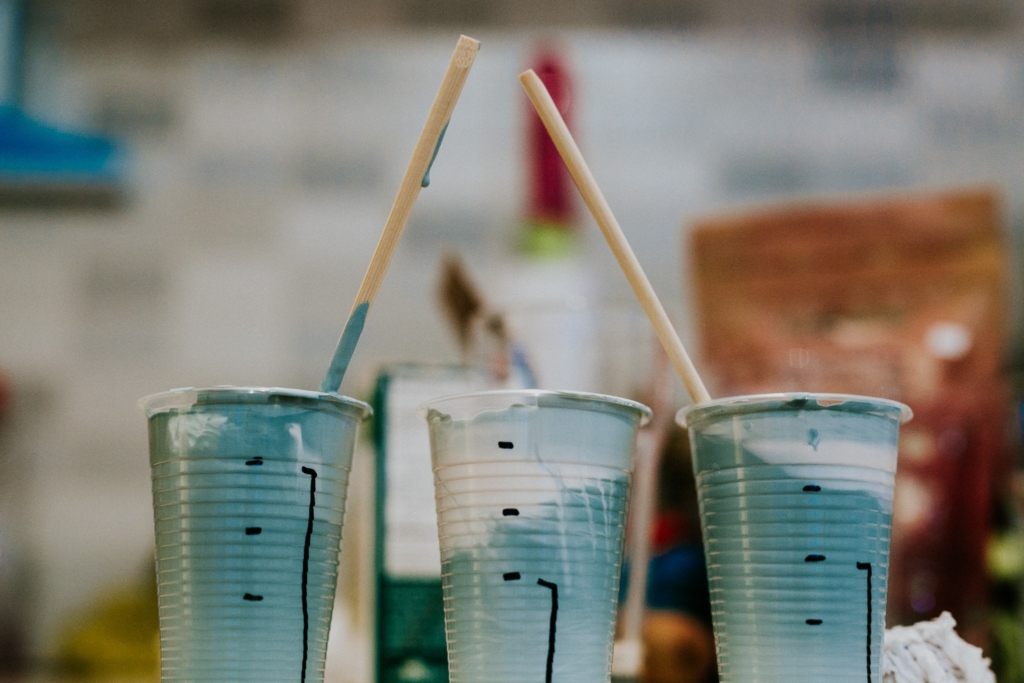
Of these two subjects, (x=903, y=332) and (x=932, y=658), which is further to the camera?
(x=903, y=332)

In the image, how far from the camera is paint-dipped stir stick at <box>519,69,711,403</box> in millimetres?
452

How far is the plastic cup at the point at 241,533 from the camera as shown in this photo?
402 mm

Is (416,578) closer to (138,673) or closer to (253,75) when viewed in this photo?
(138,673)

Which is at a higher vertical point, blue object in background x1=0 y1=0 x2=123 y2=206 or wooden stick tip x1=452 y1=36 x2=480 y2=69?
blue object in background x1=0 y1=0 x2=123 y2=206

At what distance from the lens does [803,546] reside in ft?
1.34

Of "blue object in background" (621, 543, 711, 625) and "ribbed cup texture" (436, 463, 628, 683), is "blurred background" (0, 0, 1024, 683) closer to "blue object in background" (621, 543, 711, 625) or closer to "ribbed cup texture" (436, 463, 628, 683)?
"blue object in background" (621, 543, 711, 625)

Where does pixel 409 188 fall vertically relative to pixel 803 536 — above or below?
above

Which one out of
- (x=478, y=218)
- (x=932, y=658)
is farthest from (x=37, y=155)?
(x=932, y=658)

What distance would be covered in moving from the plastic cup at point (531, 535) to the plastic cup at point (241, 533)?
6 cm

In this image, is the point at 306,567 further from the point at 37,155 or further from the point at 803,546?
the point at 37,155

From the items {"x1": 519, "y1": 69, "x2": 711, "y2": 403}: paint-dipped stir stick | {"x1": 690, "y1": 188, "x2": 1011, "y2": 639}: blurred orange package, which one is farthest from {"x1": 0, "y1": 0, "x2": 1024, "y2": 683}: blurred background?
{"x1": 519, "y1": 69, "x2": 711, "y2": 403}: paint-dipped stir stick

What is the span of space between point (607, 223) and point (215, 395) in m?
0.19

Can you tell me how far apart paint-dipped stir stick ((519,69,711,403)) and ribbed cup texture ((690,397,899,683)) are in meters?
0.04

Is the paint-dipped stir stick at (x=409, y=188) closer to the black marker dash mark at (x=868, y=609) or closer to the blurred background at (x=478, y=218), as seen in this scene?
the black marker dash mark at (x=868, y=609)
